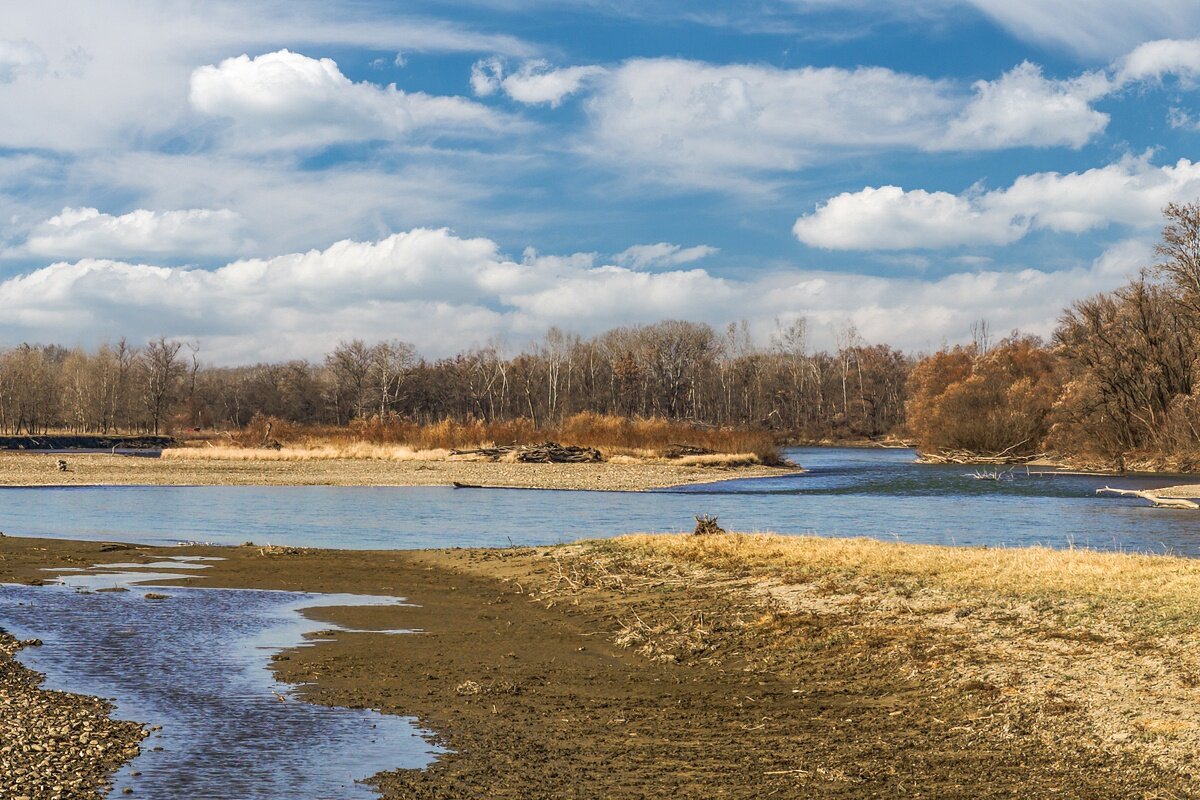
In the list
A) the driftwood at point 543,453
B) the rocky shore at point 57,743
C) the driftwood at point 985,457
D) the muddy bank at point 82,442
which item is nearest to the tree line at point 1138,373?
the driftwood at point 985,457

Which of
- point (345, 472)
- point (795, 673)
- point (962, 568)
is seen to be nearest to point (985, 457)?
point (345, 472)

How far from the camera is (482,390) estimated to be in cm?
14338

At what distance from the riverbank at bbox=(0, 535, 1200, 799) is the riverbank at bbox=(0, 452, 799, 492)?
1497 inches

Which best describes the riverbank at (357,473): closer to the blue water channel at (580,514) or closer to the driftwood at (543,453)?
the driftwood at (543,453)

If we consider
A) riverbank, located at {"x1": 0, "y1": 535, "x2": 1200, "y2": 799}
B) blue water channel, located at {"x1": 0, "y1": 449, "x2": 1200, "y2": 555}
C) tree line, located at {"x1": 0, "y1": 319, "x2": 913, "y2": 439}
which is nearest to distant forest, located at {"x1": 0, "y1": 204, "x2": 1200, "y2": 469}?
tree line, located at {"x1": 0, "y1": 319, "x2": 913, "y2": 439}

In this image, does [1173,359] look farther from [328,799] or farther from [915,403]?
[328,799]

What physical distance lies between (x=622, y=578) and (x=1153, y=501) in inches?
1225

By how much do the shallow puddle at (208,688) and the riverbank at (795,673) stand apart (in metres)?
0.50

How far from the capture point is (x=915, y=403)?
322ft

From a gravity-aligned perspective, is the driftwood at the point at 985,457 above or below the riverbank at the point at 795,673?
above

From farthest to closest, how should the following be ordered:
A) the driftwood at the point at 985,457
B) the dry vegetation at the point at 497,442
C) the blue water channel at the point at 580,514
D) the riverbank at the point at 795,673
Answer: the driftwood at the point at 985,457, the dry vegetation at the point at 497,442, the blue water channel at the point at 580,514, the riverbank at the point at 795,673

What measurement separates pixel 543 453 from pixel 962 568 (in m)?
58.4

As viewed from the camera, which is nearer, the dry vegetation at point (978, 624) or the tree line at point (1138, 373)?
the dry vegetation at point (978, 624)

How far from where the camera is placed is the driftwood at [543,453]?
73.6 metres
